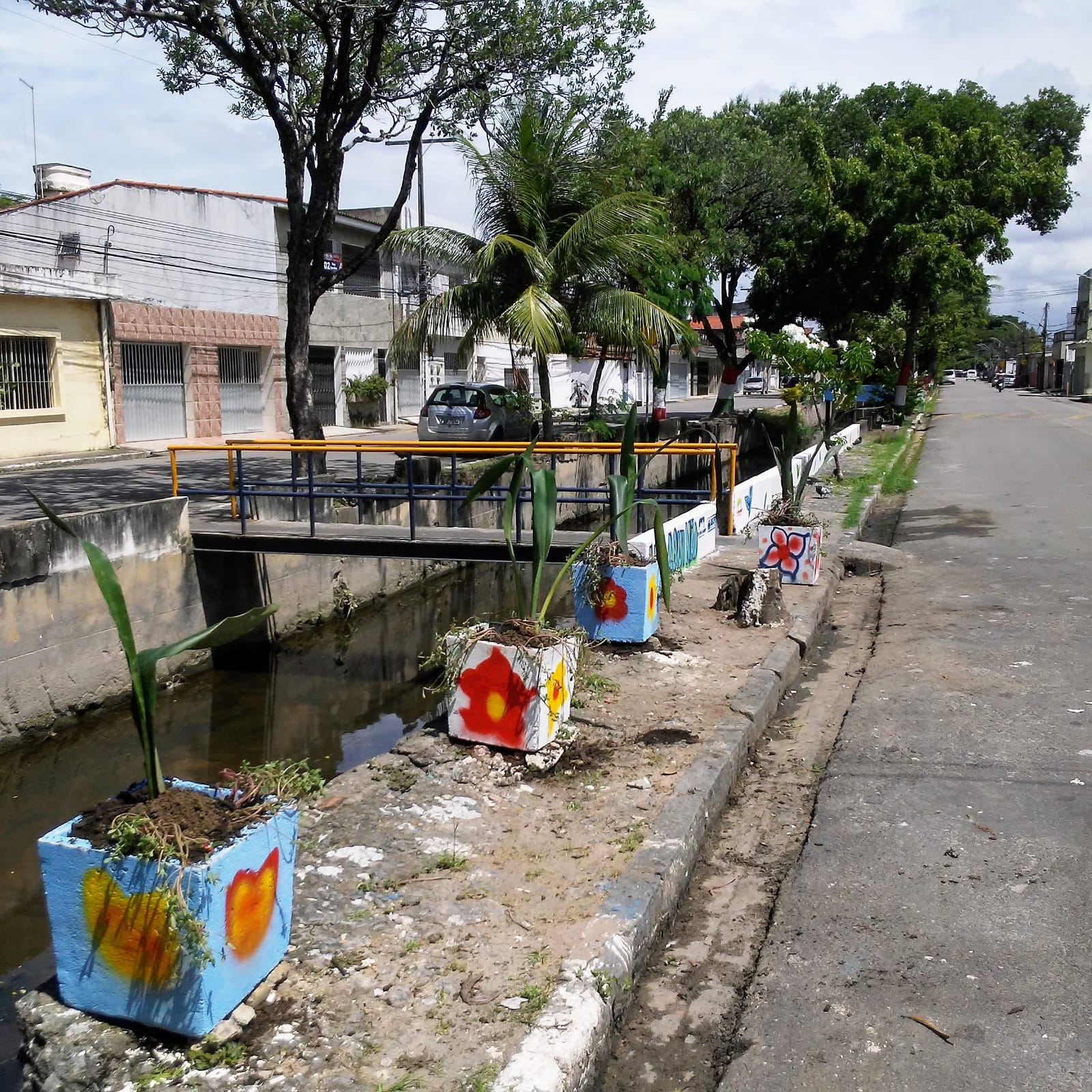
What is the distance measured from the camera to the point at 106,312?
68.1 ft

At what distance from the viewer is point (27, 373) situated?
19.2 metres

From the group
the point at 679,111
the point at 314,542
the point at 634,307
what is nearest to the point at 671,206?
the point at 679,111

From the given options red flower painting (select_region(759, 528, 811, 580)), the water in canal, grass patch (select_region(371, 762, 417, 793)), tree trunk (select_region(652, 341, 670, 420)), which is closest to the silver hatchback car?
tree trunk (select_region(652, 341, 670, 420))

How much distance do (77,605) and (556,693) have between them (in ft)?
17.5

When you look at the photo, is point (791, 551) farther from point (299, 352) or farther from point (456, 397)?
point (456, 397)

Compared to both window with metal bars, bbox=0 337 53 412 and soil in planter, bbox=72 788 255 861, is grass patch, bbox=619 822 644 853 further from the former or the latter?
window with metal bars, bbox=0 337 53 412

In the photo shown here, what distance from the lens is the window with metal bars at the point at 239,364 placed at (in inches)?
974

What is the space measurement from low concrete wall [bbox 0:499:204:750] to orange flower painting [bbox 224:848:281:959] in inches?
230

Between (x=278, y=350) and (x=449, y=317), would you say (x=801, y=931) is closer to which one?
(x=449, y=317)

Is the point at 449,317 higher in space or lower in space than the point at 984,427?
higher

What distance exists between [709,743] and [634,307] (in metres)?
11.8

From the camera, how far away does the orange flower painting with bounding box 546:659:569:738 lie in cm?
519

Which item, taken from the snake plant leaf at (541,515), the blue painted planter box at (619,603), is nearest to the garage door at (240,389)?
the blue painted planter box at (619,603)

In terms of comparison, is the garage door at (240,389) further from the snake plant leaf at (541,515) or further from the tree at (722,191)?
the snake plant leaf at (541,515)
